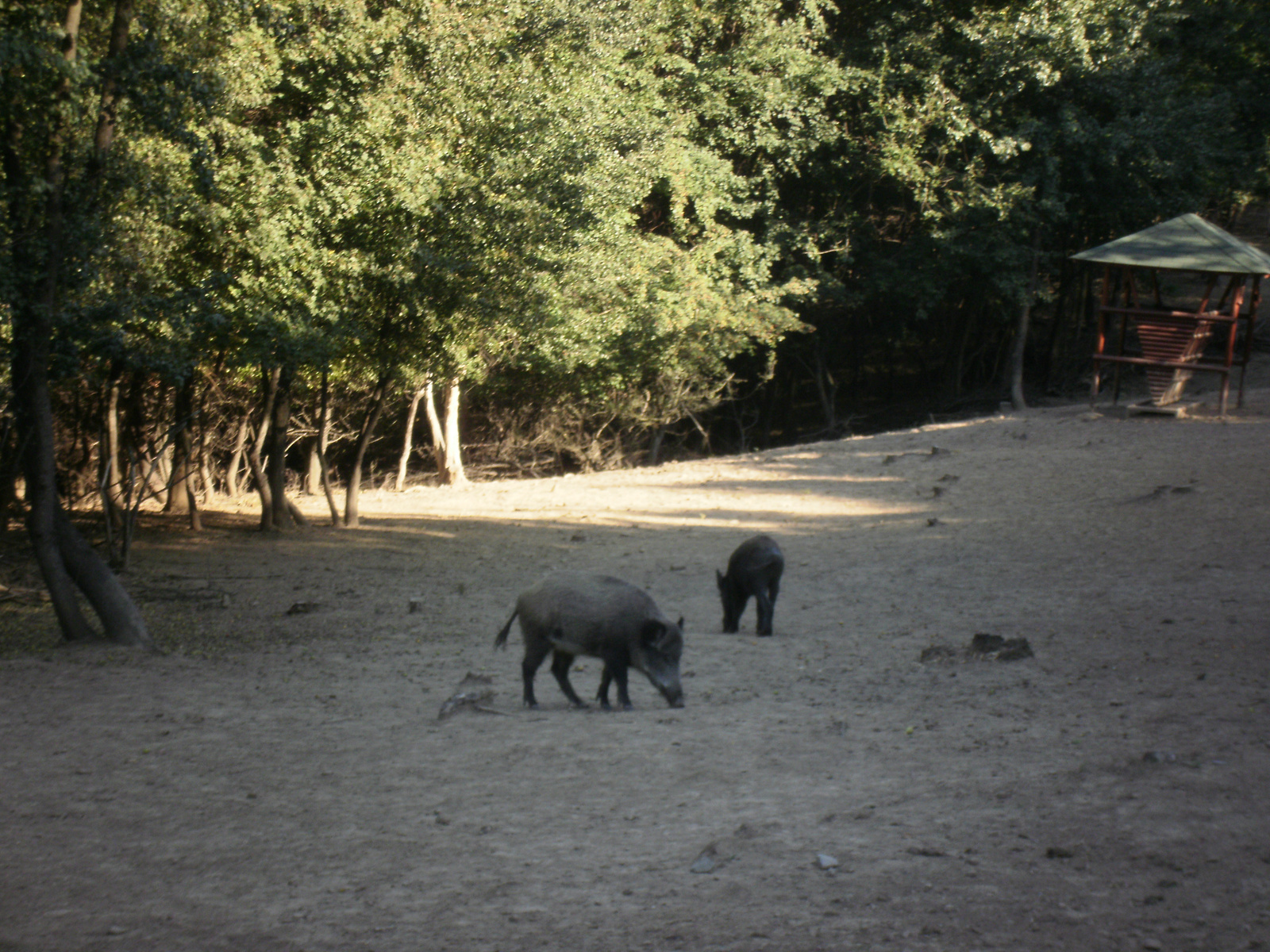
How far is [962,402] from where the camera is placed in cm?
2697

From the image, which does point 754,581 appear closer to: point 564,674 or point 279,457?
point 564,674

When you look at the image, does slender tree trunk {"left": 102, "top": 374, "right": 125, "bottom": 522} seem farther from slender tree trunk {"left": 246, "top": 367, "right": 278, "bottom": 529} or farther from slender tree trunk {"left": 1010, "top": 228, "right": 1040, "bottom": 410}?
slender tree trunk {"left": 1010, "top": 228, "right": 1040, "bottom": 410}

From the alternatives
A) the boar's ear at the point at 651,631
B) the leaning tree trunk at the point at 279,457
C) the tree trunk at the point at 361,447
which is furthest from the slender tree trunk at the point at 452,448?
the boar's ear at the point at 651,631

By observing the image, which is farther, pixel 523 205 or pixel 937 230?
pixel 937 230

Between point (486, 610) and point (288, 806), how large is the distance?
208 inches

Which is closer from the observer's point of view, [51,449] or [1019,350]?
[51,449]

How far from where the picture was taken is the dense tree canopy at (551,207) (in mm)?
8992

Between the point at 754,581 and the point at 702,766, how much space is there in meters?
3.56

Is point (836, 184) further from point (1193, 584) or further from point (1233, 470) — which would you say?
point (1193, 584)

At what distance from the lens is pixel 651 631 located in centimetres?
648

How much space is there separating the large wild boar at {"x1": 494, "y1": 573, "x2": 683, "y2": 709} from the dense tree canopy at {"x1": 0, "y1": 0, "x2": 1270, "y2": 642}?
428cm

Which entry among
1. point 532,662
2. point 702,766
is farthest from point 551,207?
point 702,766

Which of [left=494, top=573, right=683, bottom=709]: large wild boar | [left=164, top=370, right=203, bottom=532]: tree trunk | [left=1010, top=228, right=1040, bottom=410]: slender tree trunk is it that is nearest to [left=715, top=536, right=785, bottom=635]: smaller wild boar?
[left=494, top=573, right=683, bottom=709]: large wild boar

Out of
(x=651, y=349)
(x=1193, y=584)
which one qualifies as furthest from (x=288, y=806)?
(x=651, y=349)
